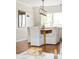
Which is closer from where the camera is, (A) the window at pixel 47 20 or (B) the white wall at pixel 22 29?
(B) the white wall at pixel 22 29

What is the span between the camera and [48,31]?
724cm

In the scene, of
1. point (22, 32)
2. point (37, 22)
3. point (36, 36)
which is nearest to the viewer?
point (36, 36)

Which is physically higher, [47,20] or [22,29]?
[47,20]

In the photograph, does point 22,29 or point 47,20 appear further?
point 47,20

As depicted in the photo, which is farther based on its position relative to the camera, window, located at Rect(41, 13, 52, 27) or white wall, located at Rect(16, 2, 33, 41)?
window, located at Rect(41, 13, 52, 27)
